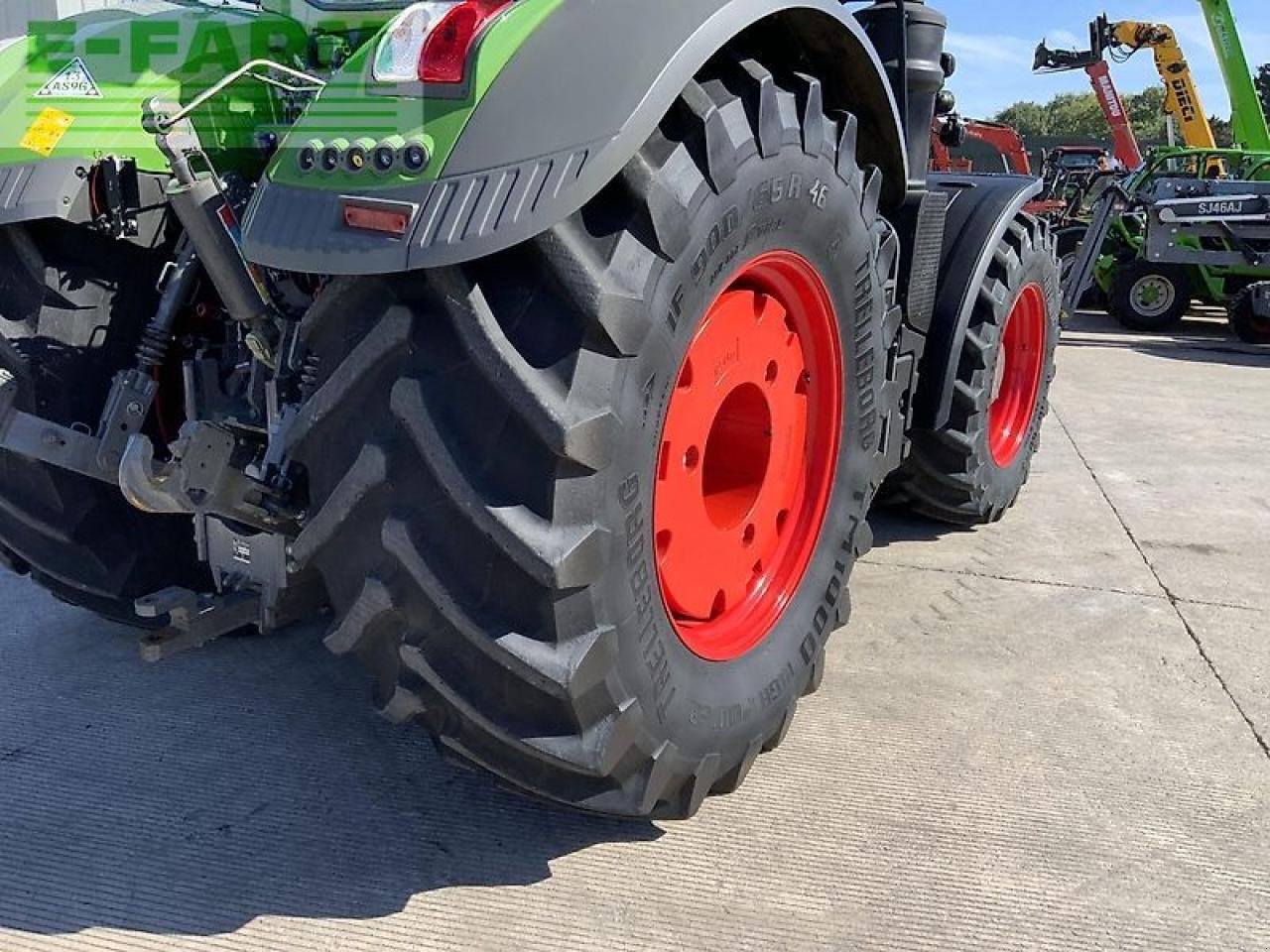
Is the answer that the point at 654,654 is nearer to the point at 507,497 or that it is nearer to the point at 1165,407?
the point at 507,497

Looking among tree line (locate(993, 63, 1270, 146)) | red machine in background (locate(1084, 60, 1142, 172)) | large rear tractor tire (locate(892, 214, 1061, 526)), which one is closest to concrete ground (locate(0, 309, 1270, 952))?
large rear tractor tire (locate(892, 214, 1061, 526))

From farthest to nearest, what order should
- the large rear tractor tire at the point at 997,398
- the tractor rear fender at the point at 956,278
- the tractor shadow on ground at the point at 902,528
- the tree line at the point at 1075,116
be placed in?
the tree line at the point at 1075,116 → the tractor shadow on ground at the point at 902,528 → the large rear tractor tire at the point at 997,398 → the tractor rear fender at the point at 956,278

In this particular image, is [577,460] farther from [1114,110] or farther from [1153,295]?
[1114,110]

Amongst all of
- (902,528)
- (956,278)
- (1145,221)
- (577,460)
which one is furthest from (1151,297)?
(577,460)

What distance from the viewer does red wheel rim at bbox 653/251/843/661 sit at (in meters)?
2.14

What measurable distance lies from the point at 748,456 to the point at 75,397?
148 cm

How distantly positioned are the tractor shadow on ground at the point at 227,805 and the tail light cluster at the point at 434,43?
1.45m

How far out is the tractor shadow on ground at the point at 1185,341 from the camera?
986 cm

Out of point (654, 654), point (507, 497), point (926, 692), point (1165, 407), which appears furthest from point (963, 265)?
point (1165, 407)

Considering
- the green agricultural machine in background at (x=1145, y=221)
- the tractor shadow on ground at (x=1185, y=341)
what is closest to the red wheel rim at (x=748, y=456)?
the green agricultural machine in background at (x=1145, y=221)

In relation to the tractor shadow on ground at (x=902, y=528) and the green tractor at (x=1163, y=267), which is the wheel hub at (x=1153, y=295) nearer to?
the green tractor at (x=1163, y=267)

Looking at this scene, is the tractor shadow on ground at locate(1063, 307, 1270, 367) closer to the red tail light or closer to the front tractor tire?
the front tractor tire

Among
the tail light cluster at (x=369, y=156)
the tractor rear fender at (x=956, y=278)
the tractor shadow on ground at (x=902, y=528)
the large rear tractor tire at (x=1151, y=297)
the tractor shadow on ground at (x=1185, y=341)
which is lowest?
the tractor shadow on ground at (x=1185, y=341)

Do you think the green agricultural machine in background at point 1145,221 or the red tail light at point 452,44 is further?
the green agricultural machine in background at point 1145,221
